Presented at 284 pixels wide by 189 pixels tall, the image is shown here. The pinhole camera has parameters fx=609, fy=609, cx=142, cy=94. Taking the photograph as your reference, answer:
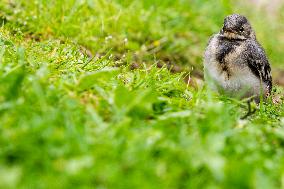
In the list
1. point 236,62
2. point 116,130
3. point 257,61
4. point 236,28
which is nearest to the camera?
point 116,130

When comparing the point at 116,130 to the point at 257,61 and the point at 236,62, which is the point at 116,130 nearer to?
the point at 236,62

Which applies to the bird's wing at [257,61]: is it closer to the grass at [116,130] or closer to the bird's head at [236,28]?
the bird's head at [236,28]

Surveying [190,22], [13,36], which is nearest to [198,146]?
[13,36]

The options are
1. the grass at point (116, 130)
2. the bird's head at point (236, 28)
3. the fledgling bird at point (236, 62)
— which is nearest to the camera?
the grass at point (116, 130)

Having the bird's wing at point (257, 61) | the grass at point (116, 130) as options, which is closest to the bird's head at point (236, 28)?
the bird's wing at point (257, 61)

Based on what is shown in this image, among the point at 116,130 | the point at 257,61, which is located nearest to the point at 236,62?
the point at 257,61

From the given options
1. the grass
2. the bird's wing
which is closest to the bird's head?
the bird's wing
